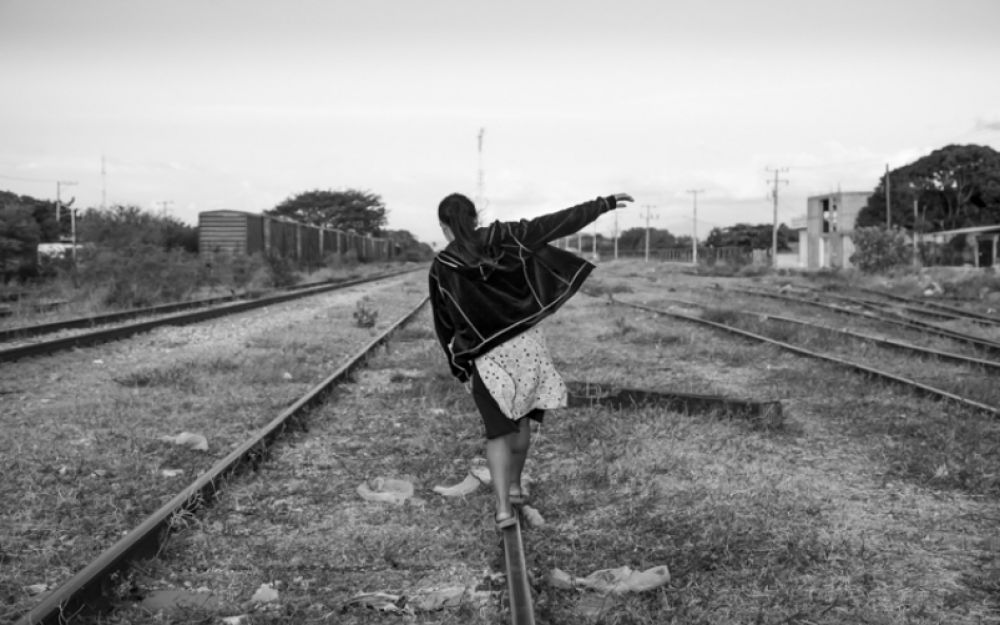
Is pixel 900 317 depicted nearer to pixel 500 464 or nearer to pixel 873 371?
pixel 873 371

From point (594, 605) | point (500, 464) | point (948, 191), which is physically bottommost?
point (594, 605)

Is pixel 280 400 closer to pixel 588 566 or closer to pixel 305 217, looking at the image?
pixel 588 566

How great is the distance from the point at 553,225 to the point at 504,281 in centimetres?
33

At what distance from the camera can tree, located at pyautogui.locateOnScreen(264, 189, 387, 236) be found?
81312 millimetres

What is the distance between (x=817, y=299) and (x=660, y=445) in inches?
637

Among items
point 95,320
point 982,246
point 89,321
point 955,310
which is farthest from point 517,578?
point 982,246

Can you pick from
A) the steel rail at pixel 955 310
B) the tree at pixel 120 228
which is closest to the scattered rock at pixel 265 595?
the steel rail at pixel 955 310

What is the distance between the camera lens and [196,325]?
12.9m

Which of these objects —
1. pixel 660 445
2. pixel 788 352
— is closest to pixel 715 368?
pixel 788 352

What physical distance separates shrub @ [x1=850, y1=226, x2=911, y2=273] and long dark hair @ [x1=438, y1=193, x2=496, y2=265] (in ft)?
107

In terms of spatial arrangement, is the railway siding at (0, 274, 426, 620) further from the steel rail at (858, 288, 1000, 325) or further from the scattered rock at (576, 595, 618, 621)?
the steel rail at (858, 288, 1000, 325)

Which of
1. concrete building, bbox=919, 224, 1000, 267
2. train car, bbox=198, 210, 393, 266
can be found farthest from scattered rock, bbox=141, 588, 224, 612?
concrete building, bbox=919, 224, 1000, 267

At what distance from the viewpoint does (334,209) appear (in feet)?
267

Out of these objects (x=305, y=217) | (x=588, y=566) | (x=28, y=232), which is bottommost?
(x=588, y=566)
